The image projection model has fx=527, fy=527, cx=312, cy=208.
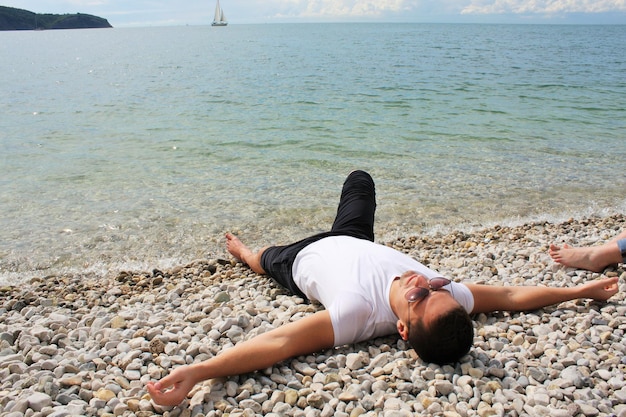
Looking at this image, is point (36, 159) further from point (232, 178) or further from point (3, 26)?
point (3, 26)

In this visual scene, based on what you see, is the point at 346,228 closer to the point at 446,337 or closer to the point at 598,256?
the point at 446,337

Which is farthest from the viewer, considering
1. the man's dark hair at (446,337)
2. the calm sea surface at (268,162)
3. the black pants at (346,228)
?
the calm sea surface at (268,162)

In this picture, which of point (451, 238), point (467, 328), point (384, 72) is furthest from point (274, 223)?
point (384, 72)

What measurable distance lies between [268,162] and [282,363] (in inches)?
346

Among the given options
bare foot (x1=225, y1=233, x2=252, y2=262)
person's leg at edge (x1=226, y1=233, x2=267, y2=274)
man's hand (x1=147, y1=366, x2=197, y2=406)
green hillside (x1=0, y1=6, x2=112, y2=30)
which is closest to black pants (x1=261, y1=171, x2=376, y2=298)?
person's leg at edge (x1=226, y1=233, x2=267, y2=274)

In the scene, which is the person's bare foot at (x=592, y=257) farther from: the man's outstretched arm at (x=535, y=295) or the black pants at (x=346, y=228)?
the black pants at (x=346, y=228)

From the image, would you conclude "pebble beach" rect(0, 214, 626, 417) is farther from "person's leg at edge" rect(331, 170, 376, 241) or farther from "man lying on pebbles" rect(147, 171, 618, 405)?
"person's leg at edge" rect(331, 170, 376, 241)

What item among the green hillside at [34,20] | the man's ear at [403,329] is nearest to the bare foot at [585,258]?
the man's ear at [403,329]

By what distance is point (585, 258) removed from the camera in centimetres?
558

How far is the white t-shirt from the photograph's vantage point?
4.14 meters

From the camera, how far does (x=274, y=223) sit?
8.66 meters

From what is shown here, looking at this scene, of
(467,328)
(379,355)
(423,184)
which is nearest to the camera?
(467,328)

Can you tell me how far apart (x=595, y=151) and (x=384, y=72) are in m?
20.9

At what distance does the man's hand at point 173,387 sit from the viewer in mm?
3408
